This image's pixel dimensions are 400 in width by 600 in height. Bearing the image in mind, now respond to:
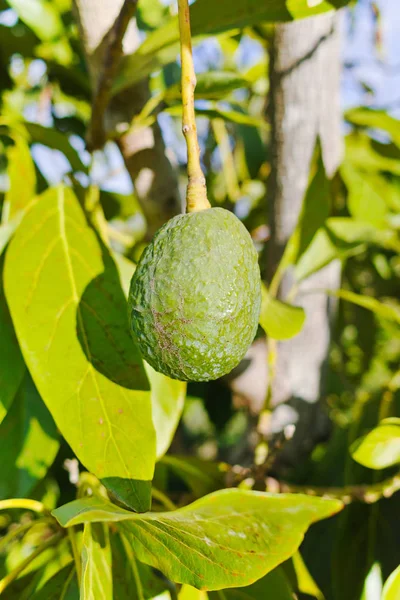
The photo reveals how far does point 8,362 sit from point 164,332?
10.8 inches

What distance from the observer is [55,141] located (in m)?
0.90

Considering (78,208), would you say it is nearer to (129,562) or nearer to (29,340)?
(29,340)

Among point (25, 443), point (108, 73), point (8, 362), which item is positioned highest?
point (108, 73)

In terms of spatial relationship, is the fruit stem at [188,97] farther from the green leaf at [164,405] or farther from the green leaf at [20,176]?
the green leaf at [20,176]

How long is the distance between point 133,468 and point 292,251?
538 millimetres

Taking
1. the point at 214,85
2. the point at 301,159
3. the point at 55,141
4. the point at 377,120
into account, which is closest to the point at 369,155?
the point at 377,120

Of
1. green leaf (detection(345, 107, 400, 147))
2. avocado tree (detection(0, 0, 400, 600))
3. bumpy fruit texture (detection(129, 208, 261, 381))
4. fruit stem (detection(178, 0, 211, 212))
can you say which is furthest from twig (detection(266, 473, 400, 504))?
green leaf (detection(345, 107, 400, 147))

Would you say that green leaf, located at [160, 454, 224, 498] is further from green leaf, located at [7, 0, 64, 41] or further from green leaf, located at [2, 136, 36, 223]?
green leaf, located at [7, 0, 64, 41]

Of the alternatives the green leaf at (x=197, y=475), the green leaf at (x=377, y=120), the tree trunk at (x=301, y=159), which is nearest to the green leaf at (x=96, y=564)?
the green leaf at (x=197, y=475)

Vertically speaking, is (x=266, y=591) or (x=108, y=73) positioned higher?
(x=108, y=73)

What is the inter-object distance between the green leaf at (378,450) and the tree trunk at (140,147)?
1.61ft

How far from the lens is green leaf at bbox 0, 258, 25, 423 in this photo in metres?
0.62

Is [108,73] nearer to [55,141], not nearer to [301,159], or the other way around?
[55,141]

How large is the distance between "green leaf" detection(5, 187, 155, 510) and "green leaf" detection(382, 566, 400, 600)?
0.28 metres
